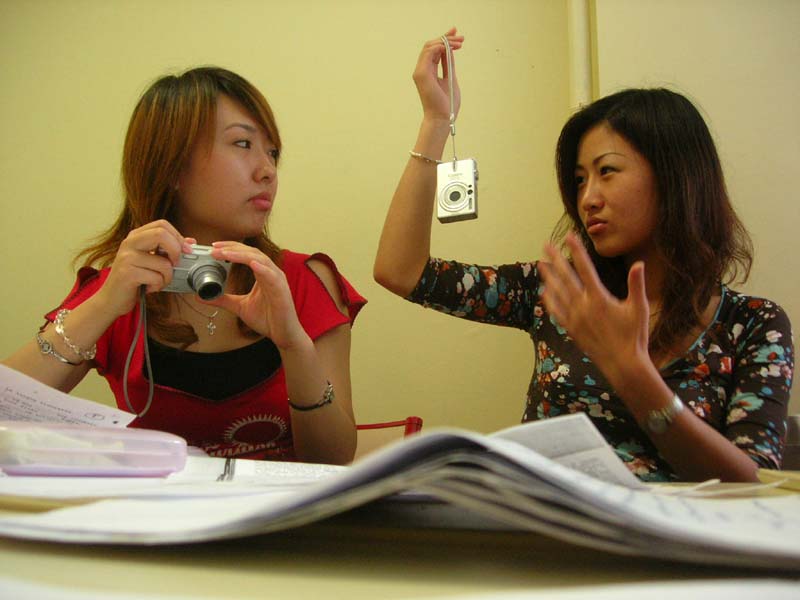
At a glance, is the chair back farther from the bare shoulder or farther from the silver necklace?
the silver necklace

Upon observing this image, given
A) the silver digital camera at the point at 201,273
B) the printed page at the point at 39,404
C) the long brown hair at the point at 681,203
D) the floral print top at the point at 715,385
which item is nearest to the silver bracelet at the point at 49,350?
the silver digital camera at the point at 201,273

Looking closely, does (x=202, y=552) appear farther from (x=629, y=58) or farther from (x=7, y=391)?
(x=629, y=58)

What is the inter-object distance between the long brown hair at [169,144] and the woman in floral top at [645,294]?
10.8 inches

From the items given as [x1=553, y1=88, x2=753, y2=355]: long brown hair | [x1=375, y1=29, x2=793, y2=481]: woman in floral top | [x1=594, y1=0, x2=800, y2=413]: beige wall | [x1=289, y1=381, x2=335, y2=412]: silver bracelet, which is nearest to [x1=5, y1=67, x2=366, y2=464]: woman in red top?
[x1=289, y1=381, x2=335, y2=412]: silver bracelet

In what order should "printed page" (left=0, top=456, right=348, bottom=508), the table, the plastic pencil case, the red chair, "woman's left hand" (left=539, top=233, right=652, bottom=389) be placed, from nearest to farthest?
the table → "printed page" (left=0, top=456, right=348, bottom=508) → the plastic pencil case → "woman's left hand" (left=539, top=233, right=652, bottom=389) → the red chair

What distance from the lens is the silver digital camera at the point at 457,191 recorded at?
103cm

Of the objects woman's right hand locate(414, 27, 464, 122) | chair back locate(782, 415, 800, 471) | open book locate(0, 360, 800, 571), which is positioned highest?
woman's right hand locate(414, 27, 464, 122)

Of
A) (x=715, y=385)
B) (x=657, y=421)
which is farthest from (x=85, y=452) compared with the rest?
(x=715, y=385)

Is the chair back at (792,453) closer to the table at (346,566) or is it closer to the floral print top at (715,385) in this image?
the floral print top at (715,385)

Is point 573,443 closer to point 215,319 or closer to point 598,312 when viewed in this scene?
point 598,312

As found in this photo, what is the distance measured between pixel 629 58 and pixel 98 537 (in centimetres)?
139

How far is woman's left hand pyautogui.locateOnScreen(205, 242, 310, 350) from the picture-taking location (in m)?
0.80

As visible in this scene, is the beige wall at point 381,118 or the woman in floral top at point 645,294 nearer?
the woman in floral top at point 645,294

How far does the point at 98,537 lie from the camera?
0.75 ft
